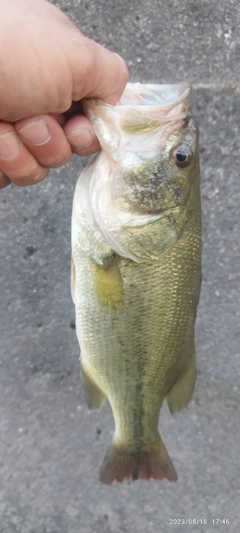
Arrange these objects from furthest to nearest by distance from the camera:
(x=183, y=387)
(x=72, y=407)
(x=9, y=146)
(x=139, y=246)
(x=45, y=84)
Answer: (x=72, y=407) → (x=183, y=387) → (x=139, y=246) → (x=9, y=146) → (x=45, y=84)

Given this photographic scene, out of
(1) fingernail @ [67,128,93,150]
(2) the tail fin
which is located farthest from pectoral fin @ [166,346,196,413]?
(1) fingernail @ [67,128,93,150]

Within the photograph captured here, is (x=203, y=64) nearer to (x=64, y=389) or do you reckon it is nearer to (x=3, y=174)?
(x=3, y=174)

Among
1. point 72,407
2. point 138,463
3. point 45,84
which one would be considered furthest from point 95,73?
point 72,407

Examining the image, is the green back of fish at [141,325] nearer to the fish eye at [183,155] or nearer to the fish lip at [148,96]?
the fish eye at [183,155]

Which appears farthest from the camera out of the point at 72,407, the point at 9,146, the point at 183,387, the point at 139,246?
the point at 72,407

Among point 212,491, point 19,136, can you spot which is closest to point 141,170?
point 19,136

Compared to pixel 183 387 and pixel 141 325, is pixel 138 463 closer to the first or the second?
pixel 183 387

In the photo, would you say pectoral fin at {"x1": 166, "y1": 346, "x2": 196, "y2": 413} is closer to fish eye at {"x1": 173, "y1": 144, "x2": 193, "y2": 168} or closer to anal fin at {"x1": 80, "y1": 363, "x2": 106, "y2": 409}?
anal fin at {"x1": 80, "y1": 363, "x2": 106, "y2": 409}
